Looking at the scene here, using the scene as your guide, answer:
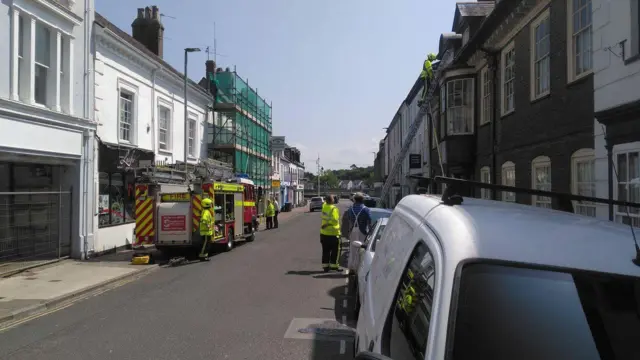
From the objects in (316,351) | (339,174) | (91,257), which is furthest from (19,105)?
(339,174)

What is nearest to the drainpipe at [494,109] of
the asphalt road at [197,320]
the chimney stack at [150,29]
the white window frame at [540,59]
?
the white window frame at [540,59]

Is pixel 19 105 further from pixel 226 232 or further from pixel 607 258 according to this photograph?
pixel 607 258

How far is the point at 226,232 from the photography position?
16.7 meters

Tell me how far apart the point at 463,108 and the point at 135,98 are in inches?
466

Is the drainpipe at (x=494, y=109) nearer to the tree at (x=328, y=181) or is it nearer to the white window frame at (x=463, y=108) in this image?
the white window frame at (x=463, y=108)

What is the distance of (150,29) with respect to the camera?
939 inches

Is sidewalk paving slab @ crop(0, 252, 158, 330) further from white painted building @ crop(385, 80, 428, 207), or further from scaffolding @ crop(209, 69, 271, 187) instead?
scaffolding @ crop(209, 69, 271, 187)

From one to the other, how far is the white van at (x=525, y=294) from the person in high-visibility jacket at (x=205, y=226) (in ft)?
41.4

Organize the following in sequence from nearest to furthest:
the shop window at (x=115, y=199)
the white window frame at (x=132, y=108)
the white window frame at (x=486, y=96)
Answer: the white window frame at (x=486, y=96) < the shop window at (x=115, y=199) < the white window frame at (x=132, y=108)

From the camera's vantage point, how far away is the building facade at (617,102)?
659cm

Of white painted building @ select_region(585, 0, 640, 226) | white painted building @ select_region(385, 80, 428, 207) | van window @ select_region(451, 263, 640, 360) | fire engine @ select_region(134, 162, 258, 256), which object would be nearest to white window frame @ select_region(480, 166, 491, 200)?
white painted building @ select_region(585, 0, 640, 226)

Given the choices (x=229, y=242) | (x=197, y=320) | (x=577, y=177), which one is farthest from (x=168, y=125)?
(x=577, y=177)

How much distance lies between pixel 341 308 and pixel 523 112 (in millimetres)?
6425

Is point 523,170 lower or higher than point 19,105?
lower
